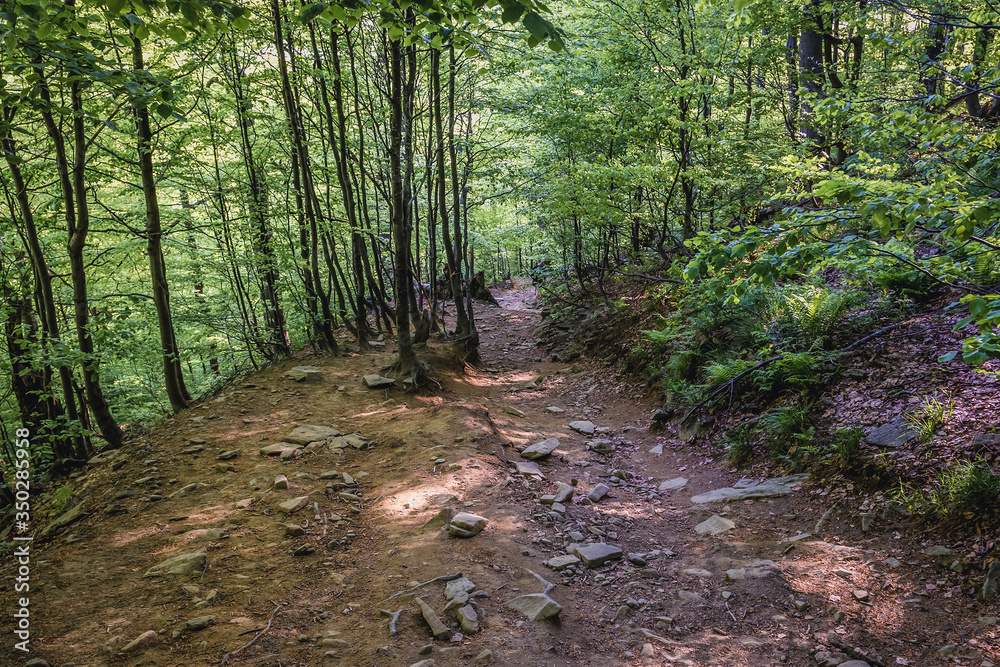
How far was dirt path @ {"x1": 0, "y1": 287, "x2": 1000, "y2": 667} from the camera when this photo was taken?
132 inches

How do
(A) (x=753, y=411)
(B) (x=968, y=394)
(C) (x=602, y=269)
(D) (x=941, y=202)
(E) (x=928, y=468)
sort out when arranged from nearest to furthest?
1. (D) (x=941, y=202)
2. (E) (x=928, y=468)
3. (B) (x=968, y=394)
4. (A) (x=753, y=411)
5. (C) (x=602, y=269)

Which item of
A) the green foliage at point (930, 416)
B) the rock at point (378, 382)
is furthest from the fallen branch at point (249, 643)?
the green foliage at point (930, 416)

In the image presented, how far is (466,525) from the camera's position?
15.1 ft

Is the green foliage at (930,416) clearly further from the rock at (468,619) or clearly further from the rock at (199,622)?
the rock at (199,622)

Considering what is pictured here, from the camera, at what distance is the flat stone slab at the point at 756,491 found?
5.40 m

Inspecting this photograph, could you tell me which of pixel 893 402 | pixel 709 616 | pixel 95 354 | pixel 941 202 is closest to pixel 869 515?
pixel 893 402

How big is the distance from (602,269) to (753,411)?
8386mm

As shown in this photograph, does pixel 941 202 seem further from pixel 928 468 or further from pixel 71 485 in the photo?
pixel 71 485

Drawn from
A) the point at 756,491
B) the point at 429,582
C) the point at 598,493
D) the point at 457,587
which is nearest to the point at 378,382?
the point at 598,493

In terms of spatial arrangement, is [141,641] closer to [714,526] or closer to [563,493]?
[563,493]

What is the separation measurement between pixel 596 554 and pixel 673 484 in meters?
2.18

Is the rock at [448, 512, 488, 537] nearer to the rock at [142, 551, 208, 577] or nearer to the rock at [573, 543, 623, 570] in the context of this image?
the rock at [573, 543, 623, 570]

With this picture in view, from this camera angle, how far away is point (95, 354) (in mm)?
6141

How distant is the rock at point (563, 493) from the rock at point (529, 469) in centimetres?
35
